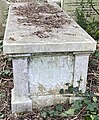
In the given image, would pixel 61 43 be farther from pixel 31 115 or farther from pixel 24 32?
pixel 31 115

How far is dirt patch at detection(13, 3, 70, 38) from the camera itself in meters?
2.79

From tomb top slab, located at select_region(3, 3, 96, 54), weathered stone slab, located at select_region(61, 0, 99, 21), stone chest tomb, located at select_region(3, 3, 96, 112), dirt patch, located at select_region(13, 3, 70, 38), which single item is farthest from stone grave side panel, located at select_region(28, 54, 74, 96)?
weathered stone slab, located at select_region(61, 0, 99, 21)

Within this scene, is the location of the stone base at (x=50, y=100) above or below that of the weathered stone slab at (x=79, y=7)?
below

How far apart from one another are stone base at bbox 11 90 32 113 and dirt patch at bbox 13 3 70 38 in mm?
663

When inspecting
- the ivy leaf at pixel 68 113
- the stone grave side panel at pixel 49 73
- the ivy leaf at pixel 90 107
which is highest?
the stone grave side panel at pixel 49 73

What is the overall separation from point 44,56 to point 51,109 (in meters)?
0.58

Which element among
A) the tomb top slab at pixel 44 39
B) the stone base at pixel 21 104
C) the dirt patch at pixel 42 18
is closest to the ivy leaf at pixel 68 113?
the stone base at pixel 21 104

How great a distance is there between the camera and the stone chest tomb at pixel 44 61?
224cm

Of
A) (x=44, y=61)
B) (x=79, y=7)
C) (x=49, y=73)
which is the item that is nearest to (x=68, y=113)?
(x=49, y=73)

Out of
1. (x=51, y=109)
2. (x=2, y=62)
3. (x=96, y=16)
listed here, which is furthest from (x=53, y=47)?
(x=96, y=16)

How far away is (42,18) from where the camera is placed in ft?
10.4

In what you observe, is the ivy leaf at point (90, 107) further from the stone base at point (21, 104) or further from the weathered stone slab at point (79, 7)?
the weathered stone slab at point (79, 7)

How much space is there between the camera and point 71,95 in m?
2.56

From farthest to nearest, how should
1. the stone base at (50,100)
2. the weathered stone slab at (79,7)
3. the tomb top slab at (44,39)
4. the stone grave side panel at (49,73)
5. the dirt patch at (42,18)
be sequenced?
the weathered stone slab at (79,7) → the dirt patch at (42,18) → the stone base at (50,100) → the stone grave side panel at (49,73) → the tomb top slab at (44,39)
